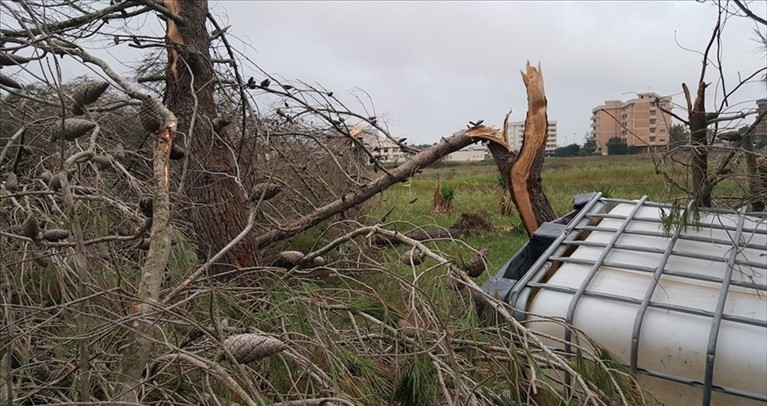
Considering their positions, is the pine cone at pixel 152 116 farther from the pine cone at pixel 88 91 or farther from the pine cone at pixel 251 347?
the pine cone at pixel 251 347

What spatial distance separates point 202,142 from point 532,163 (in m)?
2.53

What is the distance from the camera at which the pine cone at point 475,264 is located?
190cm

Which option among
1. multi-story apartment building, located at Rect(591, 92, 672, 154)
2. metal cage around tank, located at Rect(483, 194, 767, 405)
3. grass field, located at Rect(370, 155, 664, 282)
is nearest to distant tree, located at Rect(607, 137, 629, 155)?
grass field, located at Rect(370, 155, 664, 282)

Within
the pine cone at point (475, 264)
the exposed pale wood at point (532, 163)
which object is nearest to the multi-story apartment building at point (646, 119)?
the exposed pale wood at point (532, 163)

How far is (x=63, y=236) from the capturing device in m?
1.52

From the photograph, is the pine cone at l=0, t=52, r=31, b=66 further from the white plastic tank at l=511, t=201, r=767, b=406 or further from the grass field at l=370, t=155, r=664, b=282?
the white plastic tank at l=511, t=201, r=767, b=406

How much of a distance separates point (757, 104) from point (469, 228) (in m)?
5.41

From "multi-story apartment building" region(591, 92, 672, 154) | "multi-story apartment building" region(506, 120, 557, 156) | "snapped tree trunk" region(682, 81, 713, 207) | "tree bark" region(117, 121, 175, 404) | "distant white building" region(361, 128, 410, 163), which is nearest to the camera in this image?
"tree bark" region(117, 121, 175, 404)

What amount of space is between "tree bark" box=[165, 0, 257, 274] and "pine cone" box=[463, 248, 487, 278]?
68.6 inches

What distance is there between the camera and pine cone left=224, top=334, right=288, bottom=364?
1043 millimetres

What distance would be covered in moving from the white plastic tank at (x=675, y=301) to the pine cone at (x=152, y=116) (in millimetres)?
1115

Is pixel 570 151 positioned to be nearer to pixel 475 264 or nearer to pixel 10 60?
pixel 475 264

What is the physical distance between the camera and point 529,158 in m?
4.35

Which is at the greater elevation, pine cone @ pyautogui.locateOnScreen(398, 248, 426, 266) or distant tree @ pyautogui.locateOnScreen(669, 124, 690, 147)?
distant tree @ pyautogui.locateOnScreen(669, 124, 690, 147)
